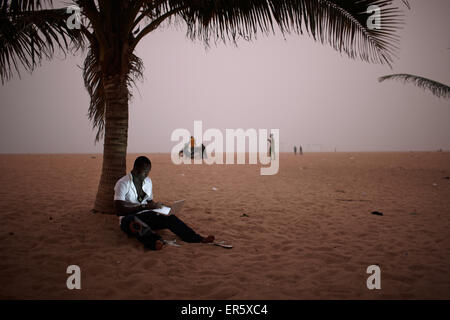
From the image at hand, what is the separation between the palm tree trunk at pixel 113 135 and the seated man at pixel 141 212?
116 cm

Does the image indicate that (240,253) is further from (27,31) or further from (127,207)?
(27,31)

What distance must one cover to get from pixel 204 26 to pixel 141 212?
3493 mm

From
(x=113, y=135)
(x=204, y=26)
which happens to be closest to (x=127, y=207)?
(x=113, y=135)

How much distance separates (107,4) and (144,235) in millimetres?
4090

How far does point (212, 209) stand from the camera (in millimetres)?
6383

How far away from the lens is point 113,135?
16.1 feet

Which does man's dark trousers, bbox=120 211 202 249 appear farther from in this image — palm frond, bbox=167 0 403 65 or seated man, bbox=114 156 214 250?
palm frond, bbox=167 0 403 65

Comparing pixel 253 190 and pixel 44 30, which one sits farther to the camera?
pixel 253 190

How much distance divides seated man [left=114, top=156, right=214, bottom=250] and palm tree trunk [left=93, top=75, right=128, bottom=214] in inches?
45.7

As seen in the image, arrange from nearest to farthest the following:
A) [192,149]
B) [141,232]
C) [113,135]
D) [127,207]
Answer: [141,232] < [127,207] < [113,135] < [192,149]

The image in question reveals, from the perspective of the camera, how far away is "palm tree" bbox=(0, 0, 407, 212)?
4.11 metres

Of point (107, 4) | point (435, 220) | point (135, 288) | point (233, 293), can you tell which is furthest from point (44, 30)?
point (435, 220)

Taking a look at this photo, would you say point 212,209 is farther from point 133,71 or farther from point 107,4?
point 107,4

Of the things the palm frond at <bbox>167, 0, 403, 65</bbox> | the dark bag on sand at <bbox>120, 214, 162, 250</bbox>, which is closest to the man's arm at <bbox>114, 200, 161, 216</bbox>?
the dark bag on sand at <bbox>120, 214, 162, 250</bbox>
